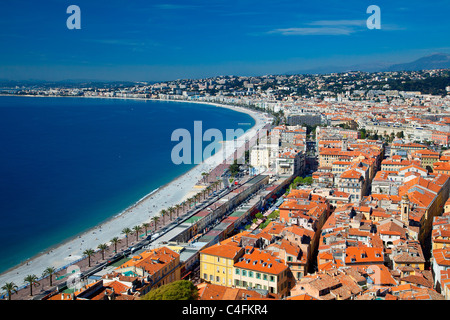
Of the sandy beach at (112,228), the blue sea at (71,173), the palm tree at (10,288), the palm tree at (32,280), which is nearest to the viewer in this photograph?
the palm tree at (10,288)

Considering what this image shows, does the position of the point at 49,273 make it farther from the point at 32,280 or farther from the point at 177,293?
the point at 177,293

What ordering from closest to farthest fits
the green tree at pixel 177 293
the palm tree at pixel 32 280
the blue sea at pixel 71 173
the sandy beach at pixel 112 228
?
1. the green tree at pixel 177 293
2. the palm tree at pixel 32 280
3. the sandy beach at pixel 112 228
4. the blue sea at pixel 71 173

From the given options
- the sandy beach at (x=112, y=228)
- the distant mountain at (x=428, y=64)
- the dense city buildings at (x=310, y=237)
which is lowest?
the sandy beach at (x=112, y=228)

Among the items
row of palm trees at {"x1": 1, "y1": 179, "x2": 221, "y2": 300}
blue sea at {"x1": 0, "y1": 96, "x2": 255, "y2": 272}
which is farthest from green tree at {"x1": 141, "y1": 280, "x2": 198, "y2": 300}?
blue sea at {"x1": 0, "y1": 96, "x2": 255, "y2": 272}

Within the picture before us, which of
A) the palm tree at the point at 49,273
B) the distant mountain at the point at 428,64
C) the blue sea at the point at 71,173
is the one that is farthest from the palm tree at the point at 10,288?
the distant mountain at the point at 428,64

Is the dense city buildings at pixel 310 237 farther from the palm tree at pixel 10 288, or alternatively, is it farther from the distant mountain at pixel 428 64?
the distant mountain at pixel 428 64

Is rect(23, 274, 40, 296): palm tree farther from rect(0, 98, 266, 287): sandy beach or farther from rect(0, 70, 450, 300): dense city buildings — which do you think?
rect(0, 70, 450, 300): dense city buildings
